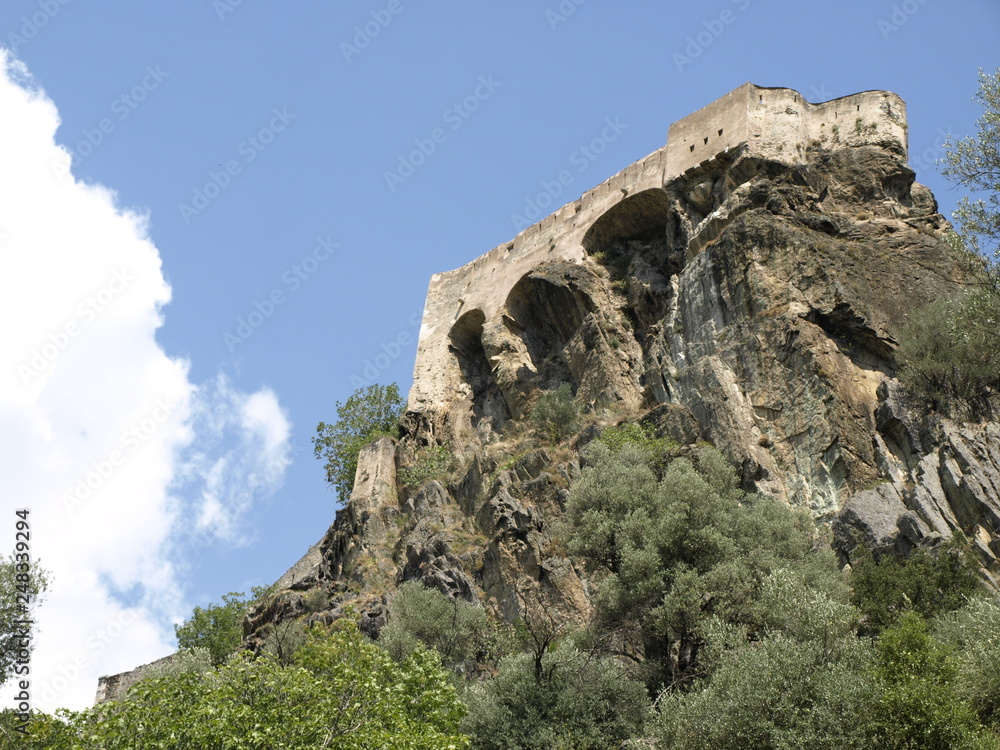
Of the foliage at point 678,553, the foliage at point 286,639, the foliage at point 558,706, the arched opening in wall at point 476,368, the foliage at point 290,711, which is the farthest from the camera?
the arched opening in wall at point 476,368

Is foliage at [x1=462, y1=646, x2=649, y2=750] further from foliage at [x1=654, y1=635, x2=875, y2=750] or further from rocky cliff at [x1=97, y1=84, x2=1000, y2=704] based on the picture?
rocky cliff at [x1=97, y1=84, x2=1000, y2=704]

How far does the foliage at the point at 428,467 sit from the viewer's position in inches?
1548

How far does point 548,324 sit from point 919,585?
77.2 ft

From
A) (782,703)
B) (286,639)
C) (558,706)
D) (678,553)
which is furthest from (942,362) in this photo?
(286,639)

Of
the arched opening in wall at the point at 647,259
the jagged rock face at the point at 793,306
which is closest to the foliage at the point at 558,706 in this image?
the jagged rock face at the point at 793,306

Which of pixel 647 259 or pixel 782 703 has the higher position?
pixel 647 259

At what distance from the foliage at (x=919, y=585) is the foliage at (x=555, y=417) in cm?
1518

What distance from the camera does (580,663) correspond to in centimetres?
2181

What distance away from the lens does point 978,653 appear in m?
17.0

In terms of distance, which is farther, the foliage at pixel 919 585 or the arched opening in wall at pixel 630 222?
the arched opening in wall at pixel 630 222

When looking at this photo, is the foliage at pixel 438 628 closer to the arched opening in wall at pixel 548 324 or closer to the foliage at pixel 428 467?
the foliage at pixel 428 467

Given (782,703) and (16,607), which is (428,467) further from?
(782,703)

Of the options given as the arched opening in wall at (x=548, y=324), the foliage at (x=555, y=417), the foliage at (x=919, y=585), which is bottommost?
the foliage at (x=919, y=585)

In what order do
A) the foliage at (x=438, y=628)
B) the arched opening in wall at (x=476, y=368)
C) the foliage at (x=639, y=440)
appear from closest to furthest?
the foliage at (x=438, y=628)
the foliage at (x=639, y=440)
the arched opening in wall at (x=476, y=368)
